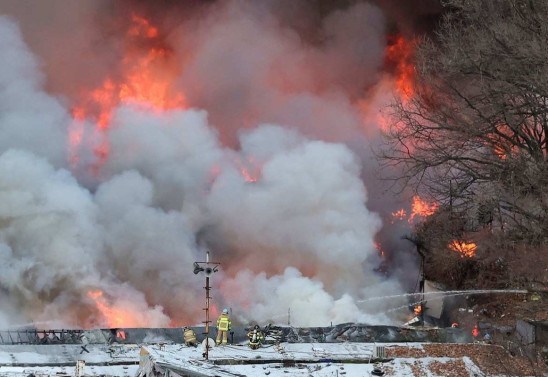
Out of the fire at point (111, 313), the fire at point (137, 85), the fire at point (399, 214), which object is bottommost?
the fire at point (111, 313)

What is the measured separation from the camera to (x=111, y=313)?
3048cm

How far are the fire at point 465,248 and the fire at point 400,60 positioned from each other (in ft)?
35.6

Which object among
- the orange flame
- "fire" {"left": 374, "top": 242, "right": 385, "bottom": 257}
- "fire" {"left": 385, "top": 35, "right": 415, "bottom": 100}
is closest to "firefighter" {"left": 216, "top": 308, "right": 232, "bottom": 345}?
the orange flame

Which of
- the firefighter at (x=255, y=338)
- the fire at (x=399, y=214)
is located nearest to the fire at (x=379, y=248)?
the fire at (x=399, y=214)

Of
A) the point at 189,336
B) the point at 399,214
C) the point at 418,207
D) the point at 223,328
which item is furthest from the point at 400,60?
the point at 189,336

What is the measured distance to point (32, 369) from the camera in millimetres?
19219

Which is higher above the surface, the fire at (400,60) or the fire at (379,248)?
the fire at (400,60)

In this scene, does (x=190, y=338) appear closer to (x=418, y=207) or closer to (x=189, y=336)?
(x=189, y=336)

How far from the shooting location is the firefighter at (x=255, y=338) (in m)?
22.9

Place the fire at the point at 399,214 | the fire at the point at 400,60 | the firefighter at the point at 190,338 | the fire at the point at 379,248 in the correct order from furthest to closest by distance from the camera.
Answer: the fire at the point at 400,60 → the fire at the point at 399,214 → the fire at the point at 379,248 → the firefighter at the point at 190,338

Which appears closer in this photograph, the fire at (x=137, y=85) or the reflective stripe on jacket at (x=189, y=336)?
the reflective stripe on jacket at (x=189, y=336)

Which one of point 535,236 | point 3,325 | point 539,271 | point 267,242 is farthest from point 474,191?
point 3,325

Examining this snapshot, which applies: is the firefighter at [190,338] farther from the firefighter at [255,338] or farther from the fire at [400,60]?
the fire at [400,60]

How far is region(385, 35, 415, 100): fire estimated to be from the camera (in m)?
39.5
